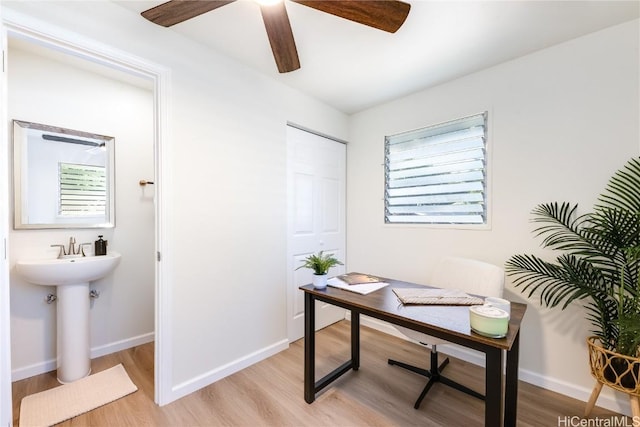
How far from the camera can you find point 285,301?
8.14ft

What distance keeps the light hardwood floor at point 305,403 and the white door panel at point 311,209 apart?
0.65 m

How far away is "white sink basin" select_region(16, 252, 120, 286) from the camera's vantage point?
5.80 feet

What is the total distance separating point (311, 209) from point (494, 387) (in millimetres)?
1993

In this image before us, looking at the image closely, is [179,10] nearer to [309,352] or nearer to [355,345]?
[309,352]

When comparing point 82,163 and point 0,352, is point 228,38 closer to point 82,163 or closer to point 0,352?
point 82,163

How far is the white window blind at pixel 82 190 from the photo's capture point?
7.04 ft

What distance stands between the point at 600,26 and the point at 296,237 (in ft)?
8.43

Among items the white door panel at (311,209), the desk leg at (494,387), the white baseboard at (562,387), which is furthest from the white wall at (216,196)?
the desk leg at (494,387)

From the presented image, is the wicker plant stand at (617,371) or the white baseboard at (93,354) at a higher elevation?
the wicker plant stand at (617,371)

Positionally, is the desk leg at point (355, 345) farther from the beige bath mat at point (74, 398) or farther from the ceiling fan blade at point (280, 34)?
the ceiling fan blade at point (280, 34)

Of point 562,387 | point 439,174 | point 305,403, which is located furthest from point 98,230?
point 562,387

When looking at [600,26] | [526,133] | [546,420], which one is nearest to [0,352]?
[546,420]

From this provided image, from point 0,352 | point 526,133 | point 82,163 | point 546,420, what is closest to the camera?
point 0,352

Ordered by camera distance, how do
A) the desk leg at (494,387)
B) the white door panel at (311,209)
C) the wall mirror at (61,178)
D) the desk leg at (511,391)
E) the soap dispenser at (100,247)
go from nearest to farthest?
1. the desk leg at (494,387)
2. the desk leg at (511,391)
3. the wall mirror at (61,178)
4. the soap dispenser at (100,247)
5. the white door panel at (311,209)
